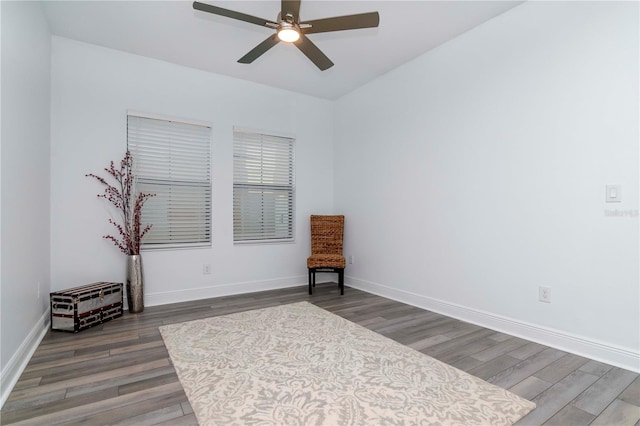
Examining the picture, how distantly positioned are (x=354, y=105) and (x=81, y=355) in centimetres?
409

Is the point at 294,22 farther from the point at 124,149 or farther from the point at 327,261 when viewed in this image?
the point at 327,261

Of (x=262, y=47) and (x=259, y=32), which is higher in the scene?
(x=259, y=32)

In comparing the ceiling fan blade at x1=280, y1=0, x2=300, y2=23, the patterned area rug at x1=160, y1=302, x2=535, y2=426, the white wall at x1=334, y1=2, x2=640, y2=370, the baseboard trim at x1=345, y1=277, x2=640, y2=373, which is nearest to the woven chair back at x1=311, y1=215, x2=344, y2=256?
the white wall at x1=334, y1=2, x2=640, y2=370

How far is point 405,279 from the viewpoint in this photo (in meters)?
→ 3.84

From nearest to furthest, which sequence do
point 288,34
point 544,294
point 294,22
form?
1. point 294,22
2. point 288,34
3. point 544,294

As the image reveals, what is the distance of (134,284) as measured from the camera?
3.40 metres

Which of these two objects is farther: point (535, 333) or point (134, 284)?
point (134, 284)

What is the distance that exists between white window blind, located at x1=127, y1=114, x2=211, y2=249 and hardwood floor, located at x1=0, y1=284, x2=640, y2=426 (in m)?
0.99

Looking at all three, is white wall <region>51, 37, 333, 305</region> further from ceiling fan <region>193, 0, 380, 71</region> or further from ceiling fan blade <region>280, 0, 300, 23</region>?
ceiling fan blade <region>280, 0, 300, 23</region>

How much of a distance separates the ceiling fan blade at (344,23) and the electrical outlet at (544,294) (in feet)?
7.84

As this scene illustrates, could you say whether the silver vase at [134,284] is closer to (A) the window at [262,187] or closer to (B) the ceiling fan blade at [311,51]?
(A) the window at [262,187]

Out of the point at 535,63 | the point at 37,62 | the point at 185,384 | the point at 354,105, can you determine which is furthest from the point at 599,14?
the point at 37,62

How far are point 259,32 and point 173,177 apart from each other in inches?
74.0

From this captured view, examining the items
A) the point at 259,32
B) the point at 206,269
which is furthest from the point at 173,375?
the point at 259,32
